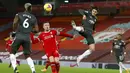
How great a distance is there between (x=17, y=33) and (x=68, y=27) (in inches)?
942

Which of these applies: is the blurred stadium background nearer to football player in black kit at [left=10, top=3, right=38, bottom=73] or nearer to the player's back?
football player in black kit at [left=10, top=3, right=38, bottom=73]

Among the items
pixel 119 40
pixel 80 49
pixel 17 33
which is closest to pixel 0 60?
pixel 80 49

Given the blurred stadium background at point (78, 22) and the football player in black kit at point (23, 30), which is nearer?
the football player in black kit at point (23, 30)

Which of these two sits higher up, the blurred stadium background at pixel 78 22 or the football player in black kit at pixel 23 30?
the football player in black kit at pixel 23 30

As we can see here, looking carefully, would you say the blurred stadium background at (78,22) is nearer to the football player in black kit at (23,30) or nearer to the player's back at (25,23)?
the football player in black kit at (23,30)

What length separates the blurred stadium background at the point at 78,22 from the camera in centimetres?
2736

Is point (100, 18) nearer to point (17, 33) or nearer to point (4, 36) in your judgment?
point (4, 36)

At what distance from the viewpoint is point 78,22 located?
117 ft

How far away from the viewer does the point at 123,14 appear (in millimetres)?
35406

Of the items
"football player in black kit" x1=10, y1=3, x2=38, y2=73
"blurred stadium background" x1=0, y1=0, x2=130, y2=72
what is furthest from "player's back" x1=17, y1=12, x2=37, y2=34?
"blurred stadium background" x1=0, y1=0, x2=130, y2=72

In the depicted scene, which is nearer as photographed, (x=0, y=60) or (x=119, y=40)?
(x=119, y=40)


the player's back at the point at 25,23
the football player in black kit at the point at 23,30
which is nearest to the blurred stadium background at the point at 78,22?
the football player in black kit at the point at 23,30

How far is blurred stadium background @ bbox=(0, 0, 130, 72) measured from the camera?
1077 inches

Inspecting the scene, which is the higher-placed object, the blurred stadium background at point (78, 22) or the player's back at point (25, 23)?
the player's back at point (25, 23)
